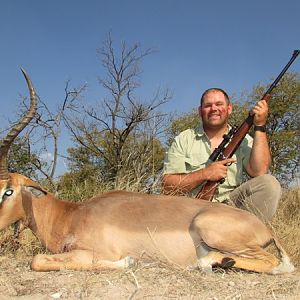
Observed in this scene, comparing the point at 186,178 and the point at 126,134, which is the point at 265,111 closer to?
the point at 186,178

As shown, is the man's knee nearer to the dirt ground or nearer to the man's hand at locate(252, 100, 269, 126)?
the man's hand at locate(252, 100, 269, 126)

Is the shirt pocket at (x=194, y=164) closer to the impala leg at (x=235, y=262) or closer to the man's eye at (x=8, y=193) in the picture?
the impala leg at (x=235, y=262)

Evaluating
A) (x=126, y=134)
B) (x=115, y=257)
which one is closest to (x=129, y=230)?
(x=115, y=257)

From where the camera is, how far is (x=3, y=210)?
13.9 feet

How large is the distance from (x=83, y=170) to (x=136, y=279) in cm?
1314

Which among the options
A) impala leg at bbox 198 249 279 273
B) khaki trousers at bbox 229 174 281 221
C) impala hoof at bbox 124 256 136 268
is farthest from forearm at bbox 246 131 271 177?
impala hoof at bbox 124 256 136 268

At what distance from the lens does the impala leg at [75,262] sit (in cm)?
378

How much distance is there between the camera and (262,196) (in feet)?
17.6

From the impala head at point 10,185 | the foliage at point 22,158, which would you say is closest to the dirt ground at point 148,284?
the impala head at point 10,185

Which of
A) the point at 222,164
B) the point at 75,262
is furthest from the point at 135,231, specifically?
the point at 222,164

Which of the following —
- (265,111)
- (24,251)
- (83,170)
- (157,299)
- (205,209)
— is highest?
(265,111)

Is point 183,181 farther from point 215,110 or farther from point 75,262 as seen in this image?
point 75,262

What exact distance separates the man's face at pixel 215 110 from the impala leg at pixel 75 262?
2546mm

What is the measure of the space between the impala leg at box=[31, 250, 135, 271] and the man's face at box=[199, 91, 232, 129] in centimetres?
255
